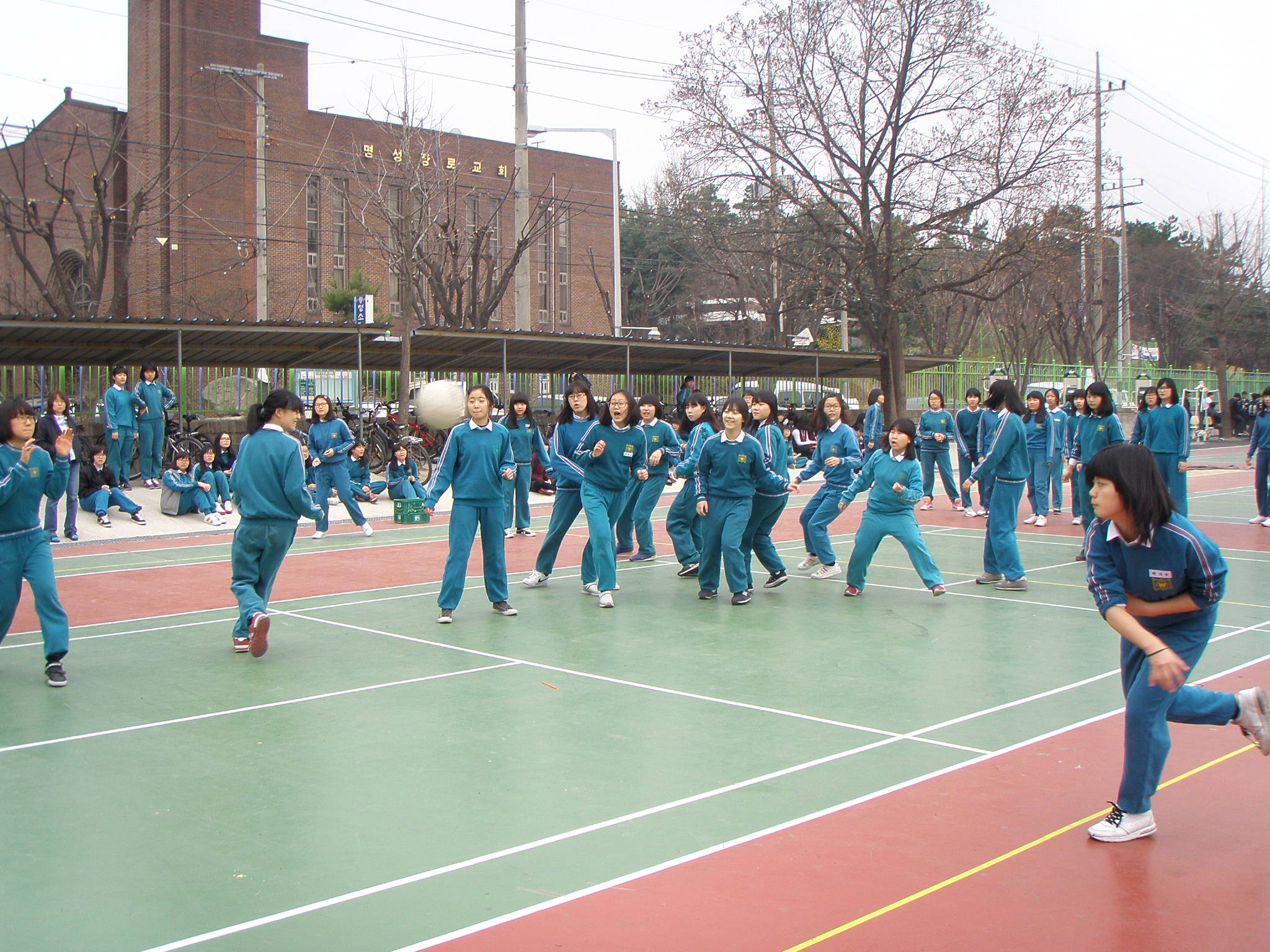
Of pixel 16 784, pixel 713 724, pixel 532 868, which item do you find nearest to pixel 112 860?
pixel 16 784

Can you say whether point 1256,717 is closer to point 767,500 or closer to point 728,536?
point 728,536

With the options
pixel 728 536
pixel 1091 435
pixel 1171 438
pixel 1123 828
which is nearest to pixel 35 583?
pixel 728 536

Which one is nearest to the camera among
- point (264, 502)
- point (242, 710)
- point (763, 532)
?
point (242, 710)

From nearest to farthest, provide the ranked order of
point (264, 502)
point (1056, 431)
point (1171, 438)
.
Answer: point (264, 502) < point (1171, 438) < point (1056, 431)

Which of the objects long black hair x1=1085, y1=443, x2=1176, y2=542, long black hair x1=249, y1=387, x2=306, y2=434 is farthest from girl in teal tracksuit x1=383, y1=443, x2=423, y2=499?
long black hair x1=1085, y1=443, x2=1176, y2=542

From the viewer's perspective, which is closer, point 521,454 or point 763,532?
point 763,532

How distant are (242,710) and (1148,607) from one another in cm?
504

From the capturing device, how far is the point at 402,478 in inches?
822

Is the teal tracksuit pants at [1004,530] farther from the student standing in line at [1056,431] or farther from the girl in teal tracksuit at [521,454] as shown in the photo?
the student standing in line at [1056,431]

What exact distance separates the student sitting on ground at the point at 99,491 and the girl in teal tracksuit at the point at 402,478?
4.25 m

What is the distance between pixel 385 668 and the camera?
8.20 meters

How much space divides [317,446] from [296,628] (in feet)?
21.0

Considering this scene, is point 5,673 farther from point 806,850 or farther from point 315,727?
point 806,850

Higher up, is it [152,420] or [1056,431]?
[152,420]
